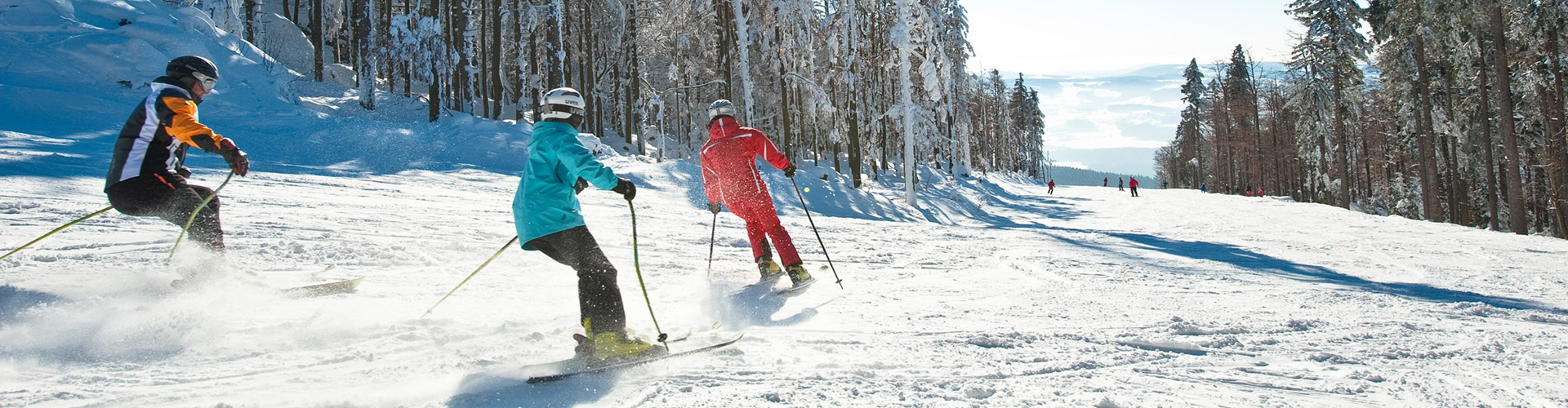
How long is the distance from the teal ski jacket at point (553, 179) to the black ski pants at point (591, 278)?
60 mm

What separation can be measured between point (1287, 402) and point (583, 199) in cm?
1138

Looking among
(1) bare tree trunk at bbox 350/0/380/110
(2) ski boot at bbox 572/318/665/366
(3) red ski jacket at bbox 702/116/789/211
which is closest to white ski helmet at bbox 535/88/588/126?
(2) ski boot at bbox 572/318/665/366

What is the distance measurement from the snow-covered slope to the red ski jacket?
791 mm

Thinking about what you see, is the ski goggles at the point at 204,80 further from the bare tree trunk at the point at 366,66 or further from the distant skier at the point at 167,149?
the bare tree trunk at the point at 366,66

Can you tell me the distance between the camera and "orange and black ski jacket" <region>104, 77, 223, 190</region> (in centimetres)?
470

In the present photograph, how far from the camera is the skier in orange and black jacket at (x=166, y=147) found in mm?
4715

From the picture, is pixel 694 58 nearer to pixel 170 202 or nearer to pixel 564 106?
pixel 170 202

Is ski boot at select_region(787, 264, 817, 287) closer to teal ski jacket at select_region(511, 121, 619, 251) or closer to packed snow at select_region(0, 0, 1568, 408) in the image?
packed snow at select_region(0, 0, 1568, 408)

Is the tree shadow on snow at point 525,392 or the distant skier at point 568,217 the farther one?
the distant skier at point 568,217

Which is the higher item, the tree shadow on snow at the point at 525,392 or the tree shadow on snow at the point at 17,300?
the tree shadow on snow at the point at 17,300

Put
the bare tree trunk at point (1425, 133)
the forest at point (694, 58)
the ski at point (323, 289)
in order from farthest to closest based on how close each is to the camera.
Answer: the bare tree trunk at point (1425, 133), the forest at point (694, 58), the ski at point (323, 289)

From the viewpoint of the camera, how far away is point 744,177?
678 cm

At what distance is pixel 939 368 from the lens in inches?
150

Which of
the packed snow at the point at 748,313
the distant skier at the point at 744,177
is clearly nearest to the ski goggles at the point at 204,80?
the packed snow at the point at 748,313
